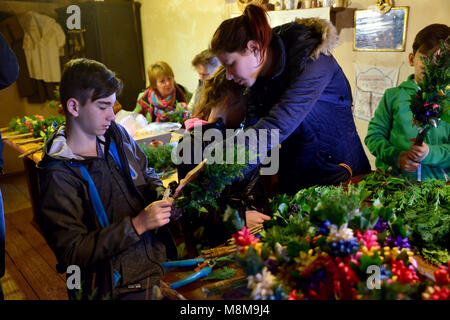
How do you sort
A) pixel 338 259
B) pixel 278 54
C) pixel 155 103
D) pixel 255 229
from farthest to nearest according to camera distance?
1. pixel 155 103
2. pixel 278 54
3. pixel 255 229
4. pixel 338 259

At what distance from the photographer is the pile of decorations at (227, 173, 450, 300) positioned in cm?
85

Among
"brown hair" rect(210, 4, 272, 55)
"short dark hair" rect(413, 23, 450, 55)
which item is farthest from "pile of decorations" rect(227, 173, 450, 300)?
"short dark hair" rect(413, 23, 450, 55)

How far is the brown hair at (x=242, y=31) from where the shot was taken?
1.52m

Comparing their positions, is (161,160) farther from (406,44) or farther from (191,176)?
(406,44)

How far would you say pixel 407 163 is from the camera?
188 cm

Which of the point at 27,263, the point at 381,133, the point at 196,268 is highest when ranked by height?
the point at 381,133

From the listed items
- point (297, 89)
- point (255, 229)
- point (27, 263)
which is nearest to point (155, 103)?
point (27, 263)

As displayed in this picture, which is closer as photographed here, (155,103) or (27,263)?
(27,263)

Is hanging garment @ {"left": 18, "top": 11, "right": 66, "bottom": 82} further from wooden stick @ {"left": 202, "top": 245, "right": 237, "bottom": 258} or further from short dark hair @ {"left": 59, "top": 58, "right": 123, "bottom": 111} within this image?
wooden stick @ {"left": 202, "top": 245, "right": 237, "bottom": 258}

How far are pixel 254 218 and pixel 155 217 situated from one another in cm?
38

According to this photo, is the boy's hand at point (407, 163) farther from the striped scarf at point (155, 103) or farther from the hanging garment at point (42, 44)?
the hanging garment at point (42, 44)

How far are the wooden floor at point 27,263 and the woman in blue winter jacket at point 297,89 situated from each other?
7.71ft

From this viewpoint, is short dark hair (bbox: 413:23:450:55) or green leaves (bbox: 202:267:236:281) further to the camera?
short dark hair (bbox: 413:23:450:55)
